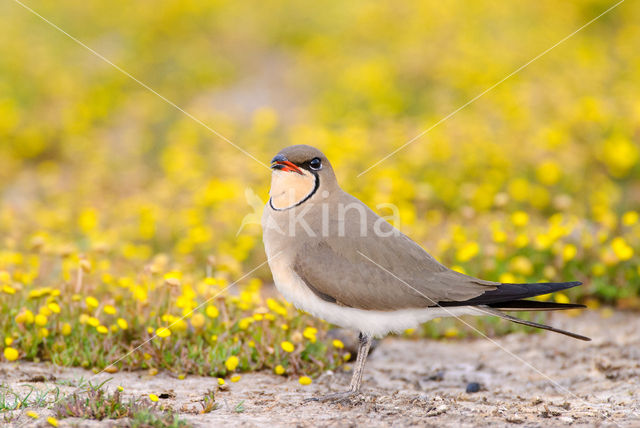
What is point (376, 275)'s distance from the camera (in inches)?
149

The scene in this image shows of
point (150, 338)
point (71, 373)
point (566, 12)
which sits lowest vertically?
point (71, 373)

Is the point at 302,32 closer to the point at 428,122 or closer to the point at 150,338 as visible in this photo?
the point at 428,122

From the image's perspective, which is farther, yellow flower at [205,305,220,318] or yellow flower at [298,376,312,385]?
yellow flower at [205,305,220,318]

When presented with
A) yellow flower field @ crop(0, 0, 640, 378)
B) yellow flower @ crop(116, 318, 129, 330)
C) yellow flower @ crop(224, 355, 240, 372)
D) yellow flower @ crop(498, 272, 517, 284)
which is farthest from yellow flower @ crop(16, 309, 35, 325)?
yellow flower @ crop(498, 272, 517, 284)

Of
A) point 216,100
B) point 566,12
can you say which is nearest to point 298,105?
point 216,100

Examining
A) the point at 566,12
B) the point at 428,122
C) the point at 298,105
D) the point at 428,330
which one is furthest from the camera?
→ the point at 566,12

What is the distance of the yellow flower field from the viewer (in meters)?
4.62

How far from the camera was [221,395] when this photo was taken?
3986mm

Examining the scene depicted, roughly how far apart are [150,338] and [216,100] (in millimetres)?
7562

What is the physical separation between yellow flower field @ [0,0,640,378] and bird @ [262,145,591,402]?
2.18 ft

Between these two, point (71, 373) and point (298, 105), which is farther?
point (298, 105)

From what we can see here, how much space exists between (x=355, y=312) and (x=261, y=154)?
15.8 ft

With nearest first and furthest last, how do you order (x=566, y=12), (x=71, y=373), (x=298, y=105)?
(x=71, y=373)
(x=298, y=105)
(x=566, y=12)

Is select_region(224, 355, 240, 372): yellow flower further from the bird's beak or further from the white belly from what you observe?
the bird's beak
